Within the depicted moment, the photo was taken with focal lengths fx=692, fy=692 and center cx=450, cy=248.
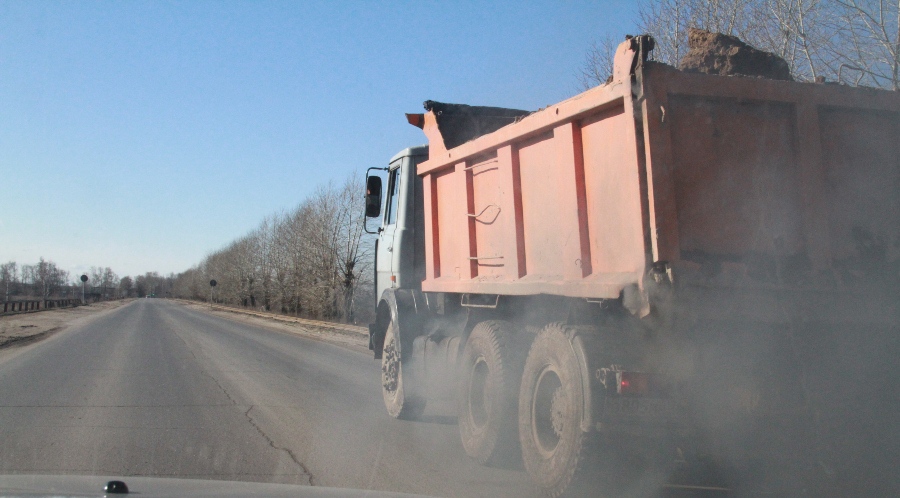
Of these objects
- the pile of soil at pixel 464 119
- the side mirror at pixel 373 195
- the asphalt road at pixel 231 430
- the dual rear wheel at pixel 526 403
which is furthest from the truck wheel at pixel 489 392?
the side mirror at pixel 373 195

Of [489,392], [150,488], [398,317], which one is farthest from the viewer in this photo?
[398,317]

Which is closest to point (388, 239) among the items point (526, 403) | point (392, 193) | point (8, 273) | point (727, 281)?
point (392, 193)

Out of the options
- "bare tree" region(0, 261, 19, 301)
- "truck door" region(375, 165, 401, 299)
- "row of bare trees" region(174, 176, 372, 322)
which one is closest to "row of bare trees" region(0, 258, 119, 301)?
"bare tree" region(0, 261, 19, 301)

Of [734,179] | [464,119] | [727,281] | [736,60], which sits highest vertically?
[464,119]

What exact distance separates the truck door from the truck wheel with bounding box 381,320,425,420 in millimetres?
815

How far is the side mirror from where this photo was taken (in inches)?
366

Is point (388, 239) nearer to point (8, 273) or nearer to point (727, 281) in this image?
point (727, 281)

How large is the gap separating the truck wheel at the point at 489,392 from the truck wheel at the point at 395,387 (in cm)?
156

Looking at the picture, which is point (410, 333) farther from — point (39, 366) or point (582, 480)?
point (39, 366)

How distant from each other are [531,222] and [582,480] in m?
2.09

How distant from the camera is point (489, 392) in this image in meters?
5.63

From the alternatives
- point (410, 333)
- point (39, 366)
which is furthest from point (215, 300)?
point (410, 333)

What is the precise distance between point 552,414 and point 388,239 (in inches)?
190

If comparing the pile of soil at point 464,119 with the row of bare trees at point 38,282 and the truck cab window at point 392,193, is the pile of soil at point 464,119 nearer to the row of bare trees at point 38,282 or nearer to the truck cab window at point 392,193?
the truck cab window at point 392,193
